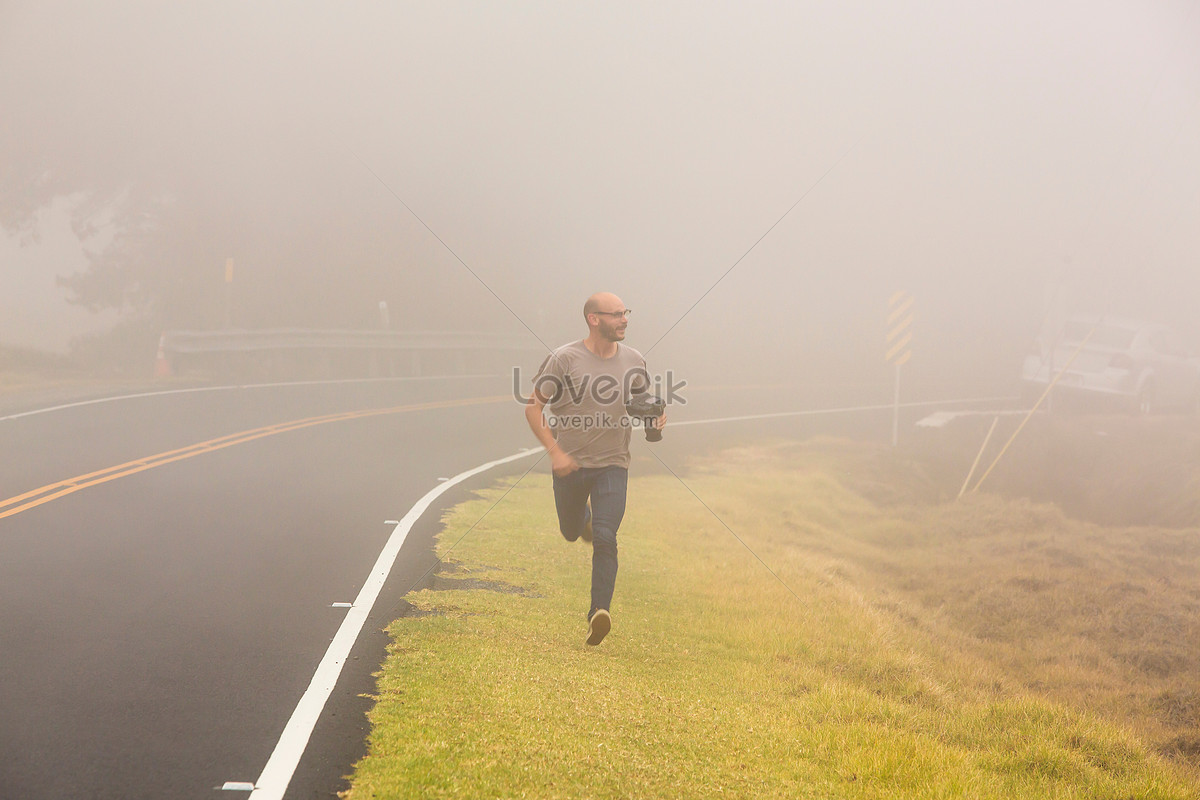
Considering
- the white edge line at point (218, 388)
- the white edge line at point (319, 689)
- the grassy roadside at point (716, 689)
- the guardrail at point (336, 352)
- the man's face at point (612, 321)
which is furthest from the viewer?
the guardrail at point (336, 352)

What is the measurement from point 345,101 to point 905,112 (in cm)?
6033

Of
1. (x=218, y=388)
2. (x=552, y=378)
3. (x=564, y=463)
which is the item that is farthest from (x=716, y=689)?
(x=218, y=388)

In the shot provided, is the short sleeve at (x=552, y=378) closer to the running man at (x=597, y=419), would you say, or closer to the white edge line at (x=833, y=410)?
the running man at (x=597, y=419)

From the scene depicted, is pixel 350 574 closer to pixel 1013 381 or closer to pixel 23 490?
pixel 23 490

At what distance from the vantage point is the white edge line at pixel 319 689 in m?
3.99

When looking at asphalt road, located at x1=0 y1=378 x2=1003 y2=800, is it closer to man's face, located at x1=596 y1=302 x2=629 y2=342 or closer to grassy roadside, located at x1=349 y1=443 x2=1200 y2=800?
grassy roadside, located at x1=349 y1=443 x2=1200 y2=800

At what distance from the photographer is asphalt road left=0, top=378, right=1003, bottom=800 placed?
4.21 meters

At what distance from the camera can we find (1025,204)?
75750 mm

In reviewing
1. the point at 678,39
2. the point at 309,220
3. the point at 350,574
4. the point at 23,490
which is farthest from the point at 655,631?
the point at 678,39

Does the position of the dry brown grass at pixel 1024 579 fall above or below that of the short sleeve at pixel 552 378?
below

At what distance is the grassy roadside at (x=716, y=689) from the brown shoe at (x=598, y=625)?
0.14m

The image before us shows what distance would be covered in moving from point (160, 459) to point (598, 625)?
8.24m

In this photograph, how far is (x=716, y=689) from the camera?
19.1 ft

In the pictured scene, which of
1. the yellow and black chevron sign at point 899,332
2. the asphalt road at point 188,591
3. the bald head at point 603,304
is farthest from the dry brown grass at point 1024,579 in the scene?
the bald head at point 603,304
